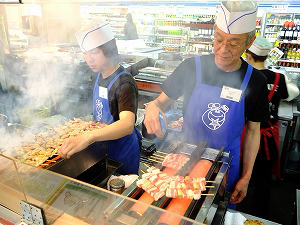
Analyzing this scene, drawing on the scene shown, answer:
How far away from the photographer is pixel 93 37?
6.99 ft

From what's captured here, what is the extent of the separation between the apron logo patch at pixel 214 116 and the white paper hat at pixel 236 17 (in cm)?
60

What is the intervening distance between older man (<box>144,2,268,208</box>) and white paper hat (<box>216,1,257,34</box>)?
0.09m

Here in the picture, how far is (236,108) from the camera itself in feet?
6.55

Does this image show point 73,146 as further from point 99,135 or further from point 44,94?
point 44,94

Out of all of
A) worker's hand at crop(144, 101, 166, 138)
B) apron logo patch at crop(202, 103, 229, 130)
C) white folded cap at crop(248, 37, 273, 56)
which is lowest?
apron logo patch at crop(202, 103, 229, 130)

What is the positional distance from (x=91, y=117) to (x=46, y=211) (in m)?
1.42

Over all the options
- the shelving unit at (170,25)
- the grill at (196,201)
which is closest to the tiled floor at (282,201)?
the grill at (196,201)

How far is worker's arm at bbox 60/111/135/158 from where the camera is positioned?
1518mm

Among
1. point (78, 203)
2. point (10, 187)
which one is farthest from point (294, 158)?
point (10, 187)

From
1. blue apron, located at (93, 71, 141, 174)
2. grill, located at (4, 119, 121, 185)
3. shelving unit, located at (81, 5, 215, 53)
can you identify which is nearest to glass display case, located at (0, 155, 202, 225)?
grill, located at (4, 119, 121, 185)

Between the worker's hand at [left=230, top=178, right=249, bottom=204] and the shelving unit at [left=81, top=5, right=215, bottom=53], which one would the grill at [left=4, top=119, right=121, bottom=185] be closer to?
the worker's hand at [left=230, top=178, right=249, bottom=204]

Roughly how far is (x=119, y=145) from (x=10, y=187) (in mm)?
1077

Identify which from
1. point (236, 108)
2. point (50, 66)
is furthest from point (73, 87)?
point (236, 108)

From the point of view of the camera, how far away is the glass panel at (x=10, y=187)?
4.28 feet
